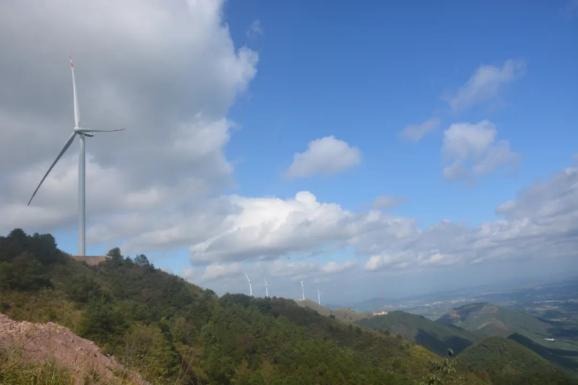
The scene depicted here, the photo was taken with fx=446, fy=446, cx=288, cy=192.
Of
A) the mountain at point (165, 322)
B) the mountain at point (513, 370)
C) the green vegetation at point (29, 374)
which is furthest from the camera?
the mountain at point (513, 370)

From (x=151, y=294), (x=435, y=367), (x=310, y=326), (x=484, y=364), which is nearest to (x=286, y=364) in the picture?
(x=151, y=294)

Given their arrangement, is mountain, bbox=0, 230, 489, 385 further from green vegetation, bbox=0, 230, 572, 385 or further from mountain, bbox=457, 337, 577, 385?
mountain, bbox=457, 337, 577, 385

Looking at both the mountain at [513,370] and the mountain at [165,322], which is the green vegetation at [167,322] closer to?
the mountain at [165,322]

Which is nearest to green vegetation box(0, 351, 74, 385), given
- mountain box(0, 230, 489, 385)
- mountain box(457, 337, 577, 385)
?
mountain box(0, 230, 489, 385)

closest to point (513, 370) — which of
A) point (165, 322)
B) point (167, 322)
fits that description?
point (167, 322)

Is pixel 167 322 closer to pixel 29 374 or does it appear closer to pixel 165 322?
pixel 165 322

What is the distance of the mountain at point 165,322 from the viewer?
56.9 m

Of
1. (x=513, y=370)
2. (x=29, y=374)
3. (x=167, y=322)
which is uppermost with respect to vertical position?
(x=29, y=374)

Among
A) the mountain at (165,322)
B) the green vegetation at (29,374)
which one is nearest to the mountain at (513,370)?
the mountain at (165,322)

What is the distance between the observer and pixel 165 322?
8181cm

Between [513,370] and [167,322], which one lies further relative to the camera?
[513,370]

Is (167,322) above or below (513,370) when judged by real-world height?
above

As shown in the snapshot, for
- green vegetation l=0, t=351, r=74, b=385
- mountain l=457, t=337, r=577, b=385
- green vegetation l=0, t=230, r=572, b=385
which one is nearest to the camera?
green vegetation l=0, t=351, r=74, b=385

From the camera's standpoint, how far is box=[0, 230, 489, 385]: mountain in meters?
56.9
